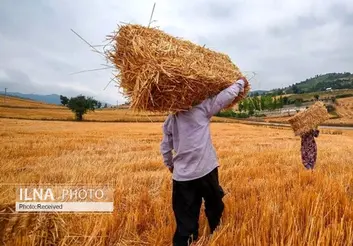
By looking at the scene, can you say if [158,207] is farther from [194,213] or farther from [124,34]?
[124,34]

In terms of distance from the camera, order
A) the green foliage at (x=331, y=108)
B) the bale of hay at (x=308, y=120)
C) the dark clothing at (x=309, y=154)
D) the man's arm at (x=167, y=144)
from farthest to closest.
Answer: the green foliage at (x=331, y=108)
the bale of hay at (x=308, y=120)
the dark clothing at (x=309, y=154)
the man's arm at (x=167, y=144)

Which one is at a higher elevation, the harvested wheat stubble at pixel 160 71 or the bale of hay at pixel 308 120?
the harvested wheat stubble at pixel 160 71

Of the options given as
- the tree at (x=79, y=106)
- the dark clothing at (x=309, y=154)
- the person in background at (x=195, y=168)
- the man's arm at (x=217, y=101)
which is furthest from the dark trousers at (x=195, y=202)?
the tree at (x=79, y=106)

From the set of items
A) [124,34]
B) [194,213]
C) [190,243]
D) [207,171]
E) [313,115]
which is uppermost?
[124,34]

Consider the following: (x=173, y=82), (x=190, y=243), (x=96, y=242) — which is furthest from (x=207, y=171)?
(x=96, y=242)

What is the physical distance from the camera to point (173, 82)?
3.42m

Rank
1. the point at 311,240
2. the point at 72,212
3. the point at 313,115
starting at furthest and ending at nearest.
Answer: the point at 313,115, the point at 72,212, the point at 311,240

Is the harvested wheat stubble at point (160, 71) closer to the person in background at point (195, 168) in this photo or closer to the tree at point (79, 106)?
the person in background at point (195, 168)

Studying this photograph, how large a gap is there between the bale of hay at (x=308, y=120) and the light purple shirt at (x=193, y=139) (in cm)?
494

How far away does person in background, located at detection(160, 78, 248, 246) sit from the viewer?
3.50 metres

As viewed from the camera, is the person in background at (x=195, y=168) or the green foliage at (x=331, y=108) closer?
the person in background at (x=195, y=168)

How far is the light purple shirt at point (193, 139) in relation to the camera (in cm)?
353

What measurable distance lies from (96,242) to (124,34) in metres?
2.21

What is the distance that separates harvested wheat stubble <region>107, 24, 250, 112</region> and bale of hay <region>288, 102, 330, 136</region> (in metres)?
4.85
